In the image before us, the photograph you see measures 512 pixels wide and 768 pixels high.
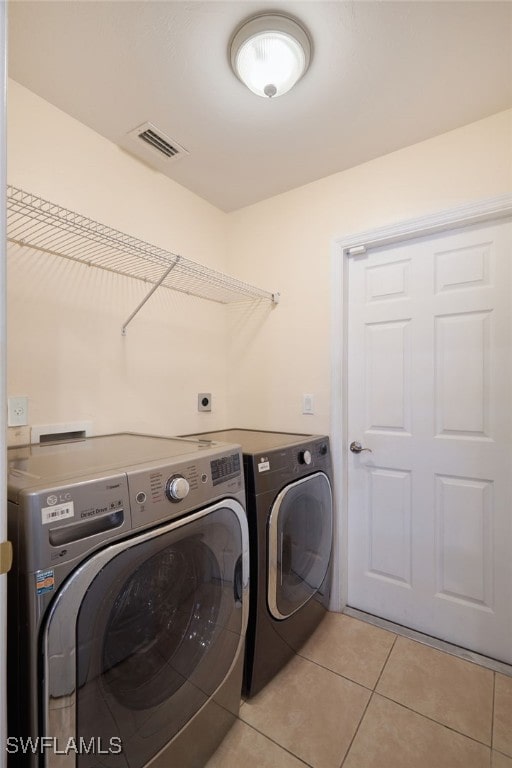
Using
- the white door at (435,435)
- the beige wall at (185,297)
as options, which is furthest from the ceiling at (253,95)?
the white door at (435,435)

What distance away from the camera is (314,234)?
6.81ft

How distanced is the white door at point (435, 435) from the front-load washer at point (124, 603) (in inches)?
38.9

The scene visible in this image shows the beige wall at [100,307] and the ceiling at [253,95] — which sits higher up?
the ceiling at [253,95]

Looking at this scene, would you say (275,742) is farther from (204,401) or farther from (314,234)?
(314,234)

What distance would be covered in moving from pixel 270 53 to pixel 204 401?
A: 65.8 inches

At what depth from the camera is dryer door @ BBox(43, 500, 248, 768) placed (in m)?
0.76

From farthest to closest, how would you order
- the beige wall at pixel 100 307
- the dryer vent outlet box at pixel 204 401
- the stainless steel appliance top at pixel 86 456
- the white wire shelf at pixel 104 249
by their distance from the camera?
the dryer vent outlet box at pixel 204 401 < the beige wall at pixel 100 307 < the white wire shelf at pixel 104 249 < the stainless steel appliance top at pixel 86 456

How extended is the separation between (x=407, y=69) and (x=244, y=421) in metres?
1.89

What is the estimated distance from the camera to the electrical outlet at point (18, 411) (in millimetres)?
1341

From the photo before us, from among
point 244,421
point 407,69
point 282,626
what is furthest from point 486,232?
point 282,626

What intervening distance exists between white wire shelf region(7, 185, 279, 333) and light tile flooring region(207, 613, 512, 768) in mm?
1788

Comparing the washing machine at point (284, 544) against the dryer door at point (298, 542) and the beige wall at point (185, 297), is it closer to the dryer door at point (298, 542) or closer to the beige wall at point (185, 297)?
the dryer door at point (298, 542)

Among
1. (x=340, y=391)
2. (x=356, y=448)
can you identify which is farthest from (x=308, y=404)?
(x=356, y=448)

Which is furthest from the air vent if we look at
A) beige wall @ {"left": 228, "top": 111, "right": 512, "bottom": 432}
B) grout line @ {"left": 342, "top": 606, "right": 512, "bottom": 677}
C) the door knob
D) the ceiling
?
grout line @ {"left": 342, "top": 606, "right": 512, "bottom": 677}
